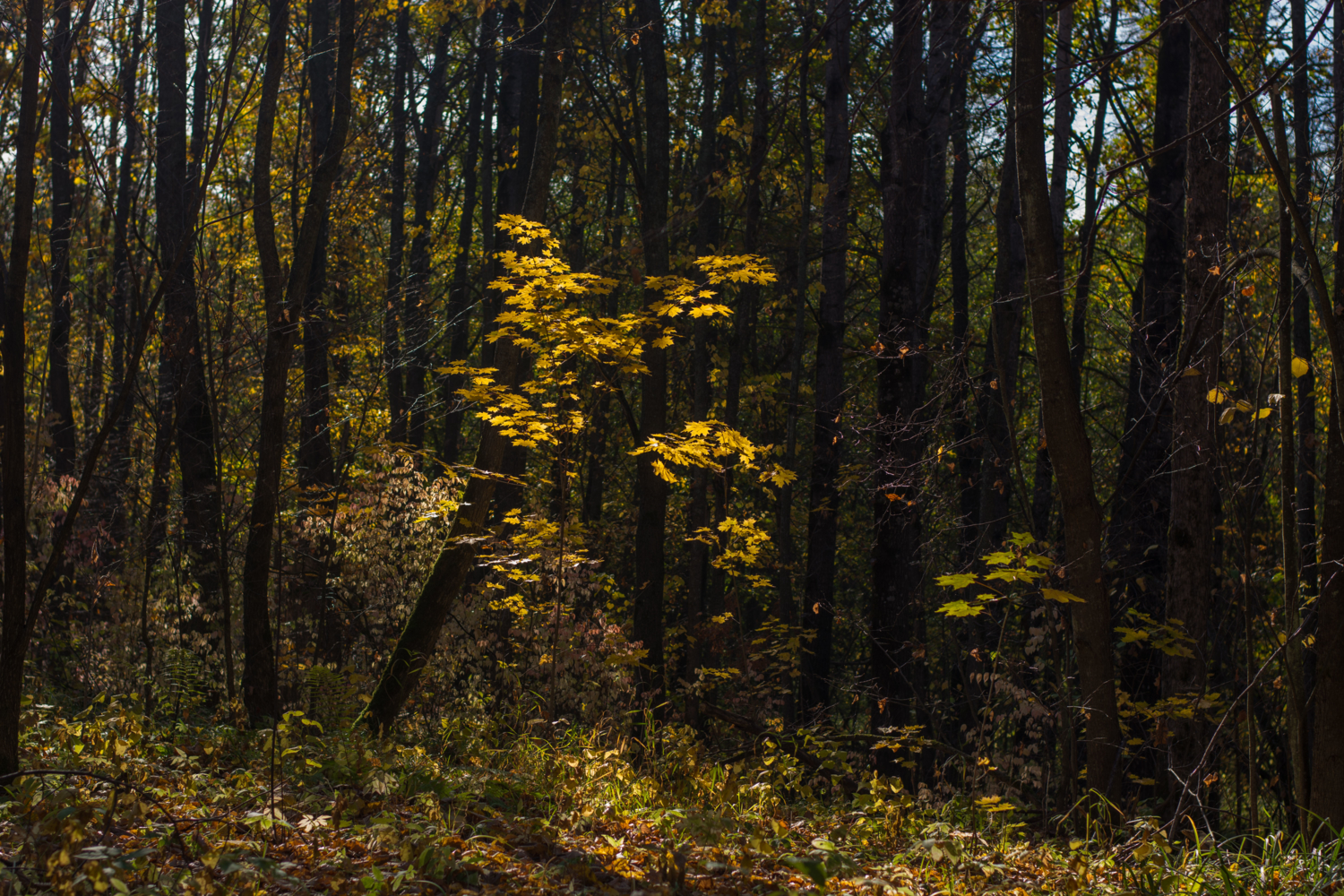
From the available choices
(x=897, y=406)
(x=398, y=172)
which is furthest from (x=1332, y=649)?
(x=398, y=172)

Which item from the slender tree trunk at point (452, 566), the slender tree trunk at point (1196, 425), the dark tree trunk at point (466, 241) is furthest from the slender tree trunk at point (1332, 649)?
the dark tree trunk at point (466, 241)

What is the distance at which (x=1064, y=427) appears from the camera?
4.97 metres

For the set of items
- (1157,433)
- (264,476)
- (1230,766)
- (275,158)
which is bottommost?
(1230,766)

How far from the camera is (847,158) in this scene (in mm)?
9961

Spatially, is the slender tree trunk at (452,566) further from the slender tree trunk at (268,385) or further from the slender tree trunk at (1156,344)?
the slender tree trunk at (1156,344)

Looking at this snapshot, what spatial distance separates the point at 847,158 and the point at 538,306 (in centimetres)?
498

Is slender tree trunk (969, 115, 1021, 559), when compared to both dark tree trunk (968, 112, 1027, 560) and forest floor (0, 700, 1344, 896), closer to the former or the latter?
dark tree trunk (968, 112, 1027, 560)

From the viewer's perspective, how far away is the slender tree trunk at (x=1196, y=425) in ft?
17.7

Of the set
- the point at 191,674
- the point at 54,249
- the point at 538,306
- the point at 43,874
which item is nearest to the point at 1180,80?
the point at 538,306

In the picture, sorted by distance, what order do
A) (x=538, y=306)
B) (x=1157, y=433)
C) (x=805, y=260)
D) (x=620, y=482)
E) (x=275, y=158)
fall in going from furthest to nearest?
1. (x=620, y=482)
2. (x=275, y=158)
3. (x=805, y=260)
4. (x=1157, y=433)
5. (x=538, y=306)

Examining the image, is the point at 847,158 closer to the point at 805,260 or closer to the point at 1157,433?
the point at 805,260

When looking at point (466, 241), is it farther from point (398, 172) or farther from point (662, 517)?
point (662, 517)

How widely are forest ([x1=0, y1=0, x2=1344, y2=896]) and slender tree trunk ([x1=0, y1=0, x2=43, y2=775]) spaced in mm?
27

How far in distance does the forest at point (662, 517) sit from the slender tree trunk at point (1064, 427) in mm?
26
